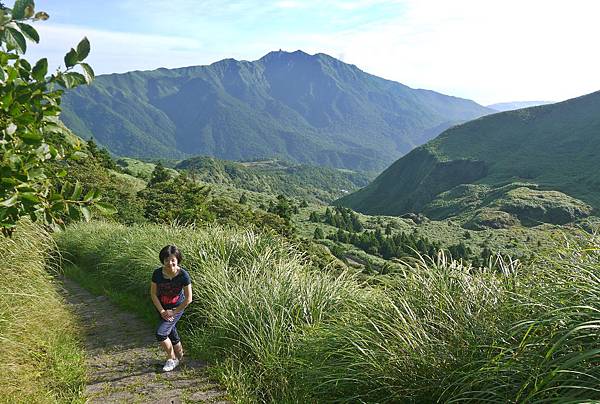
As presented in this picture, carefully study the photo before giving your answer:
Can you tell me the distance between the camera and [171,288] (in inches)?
215

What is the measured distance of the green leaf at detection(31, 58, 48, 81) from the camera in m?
2.43

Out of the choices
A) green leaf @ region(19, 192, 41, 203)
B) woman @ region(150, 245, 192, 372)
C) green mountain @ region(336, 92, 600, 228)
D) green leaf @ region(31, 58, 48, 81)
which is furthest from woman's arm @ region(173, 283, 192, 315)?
green mountain @ region(336, 92, 600, 228)

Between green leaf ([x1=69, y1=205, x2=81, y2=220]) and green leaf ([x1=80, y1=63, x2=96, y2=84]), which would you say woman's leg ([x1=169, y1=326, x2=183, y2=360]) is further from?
green leaf ([x1=80, y1=63, x2=96, y2=84])

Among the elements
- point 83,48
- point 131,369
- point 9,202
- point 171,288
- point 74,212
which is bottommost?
point 131,369

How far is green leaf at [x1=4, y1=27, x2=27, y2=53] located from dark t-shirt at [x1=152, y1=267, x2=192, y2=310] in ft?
12.0

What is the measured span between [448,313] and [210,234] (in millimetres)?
5671

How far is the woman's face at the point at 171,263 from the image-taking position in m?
5.30

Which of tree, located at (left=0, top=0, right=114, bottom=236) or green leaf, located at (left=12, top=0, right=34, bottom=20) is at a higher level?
green leaf, located at (left=12, top=0, right=34, bottom=20)

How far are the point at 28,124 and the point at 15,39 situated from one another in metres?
0.45

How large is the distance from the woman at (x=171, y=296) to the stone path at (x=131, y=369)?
0.26 m

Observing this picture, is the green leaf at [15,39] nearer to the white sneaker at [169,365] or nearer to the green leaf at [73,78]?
the green leaf at [73,78]

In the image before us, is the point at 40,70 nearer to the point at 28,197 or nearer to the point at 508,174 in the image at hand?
the point at 28,197

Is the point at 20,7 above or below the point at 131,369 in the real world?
above

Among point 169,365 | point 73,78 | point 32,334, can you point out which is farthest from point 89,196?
point 32,334
